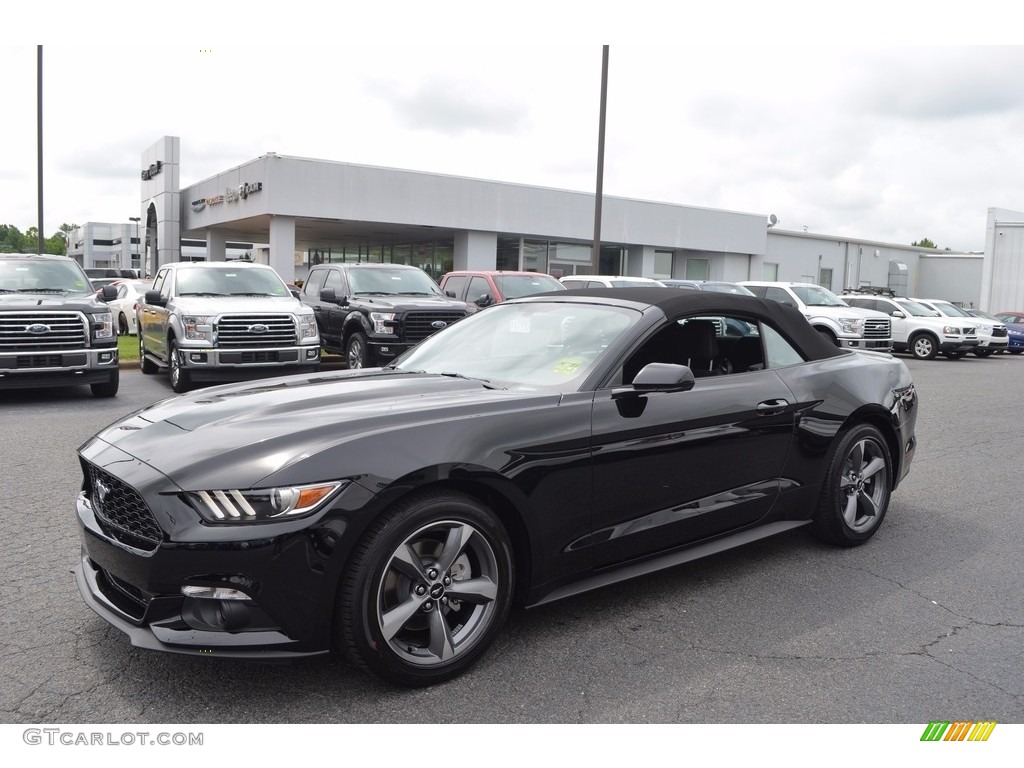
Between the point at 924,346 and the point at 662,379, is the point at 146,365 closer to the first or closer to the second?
the point at 662,379

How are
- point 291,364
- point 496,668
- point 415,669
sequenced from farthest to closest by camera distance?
1. point 291,364
2. point 496,668
3. point 415,669

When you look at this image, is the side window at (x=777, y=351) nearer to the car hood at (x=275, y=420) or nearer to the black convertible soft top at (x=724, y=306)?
the black convertible soft top at (x=724, y=306)

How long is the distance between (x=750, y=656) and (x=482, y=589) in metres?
1.19

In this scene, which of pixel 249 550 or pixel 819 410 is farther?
pixel 819 410

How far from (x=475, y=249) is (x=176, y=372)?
26.4 m

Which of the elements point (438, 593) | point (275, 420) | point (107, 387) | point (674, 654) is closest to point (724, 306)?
point (674, 654)

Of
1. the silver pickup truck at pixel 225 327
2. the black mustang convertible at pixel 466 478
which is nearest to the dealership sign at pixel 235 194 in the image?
the silver pickup truck at pixel 225 327

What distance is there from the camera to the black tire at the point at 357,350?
13328 mm

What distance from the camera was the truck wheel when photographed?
13344mm

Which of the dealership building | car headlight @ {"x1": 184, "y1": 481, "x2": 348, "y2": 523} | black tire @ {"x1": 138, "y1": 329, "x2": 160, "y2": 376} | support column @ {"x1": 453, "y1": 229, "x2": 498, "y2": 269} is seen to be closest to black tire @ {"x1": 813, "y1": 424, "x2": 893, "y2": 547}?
car headlight @ {"x1": 184, "y1": 481, "x2": 348, "y2": 523}

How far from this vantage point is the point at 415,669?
127 inches

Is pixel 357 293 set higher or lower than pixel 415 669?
higher
